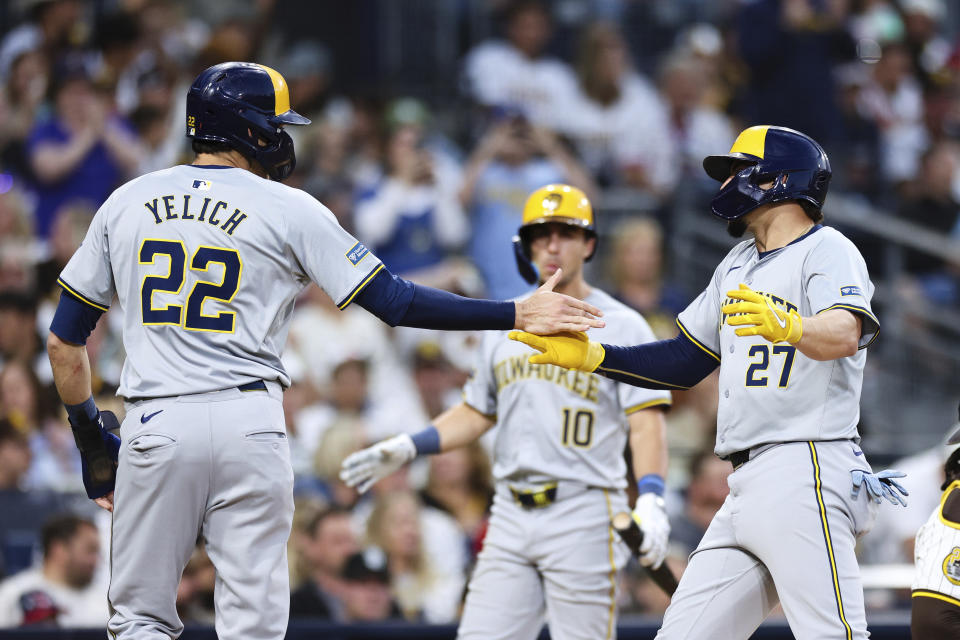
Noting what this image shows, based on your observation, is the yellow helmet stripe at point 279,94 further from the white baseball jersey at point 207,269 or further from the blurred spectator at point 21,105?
the blurred spectator at point 21,105

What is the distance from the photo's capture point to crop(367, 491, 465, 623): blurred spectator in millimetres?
7176

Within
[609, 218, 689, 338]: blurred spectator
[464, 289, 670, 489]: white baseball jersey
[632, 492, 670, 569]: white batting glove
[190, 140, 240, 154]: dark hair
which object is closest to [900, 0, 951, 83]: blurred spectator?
[609, 218, 689, 338]: blurred spectator

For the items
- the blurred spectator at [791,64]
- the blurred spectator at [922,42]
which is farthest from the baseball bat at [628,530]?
the blurred spectator at [922,42]

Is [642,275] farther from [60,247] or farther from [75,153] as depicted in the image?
[75,153]

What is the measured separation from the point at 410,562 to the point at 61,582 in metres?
1.92

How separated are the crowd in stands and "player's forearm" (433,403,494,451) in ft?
5.68

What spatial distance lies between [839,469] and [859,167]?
6981 mm

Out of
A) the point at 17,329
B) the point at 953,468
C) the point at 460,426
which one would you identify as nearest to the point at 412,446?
the point at 460,426

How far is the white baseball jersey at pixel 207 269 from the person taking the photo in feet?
12.9

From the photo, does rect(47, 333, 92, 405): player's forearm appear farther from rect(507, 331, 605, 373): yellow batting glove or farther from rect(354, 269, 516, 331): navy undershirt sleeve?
rect(507, 331, 605, 373): yellow batting glove

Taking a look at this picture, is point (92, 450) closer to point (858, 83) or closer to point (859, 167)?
point (859, 167)

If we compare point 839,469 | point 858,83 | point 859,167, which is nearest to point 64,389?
point 839,469

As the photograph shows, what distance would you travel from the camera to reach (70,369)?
417cm

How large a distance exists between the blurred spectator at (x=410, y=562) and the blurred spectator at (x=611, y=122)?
12.7 ft
